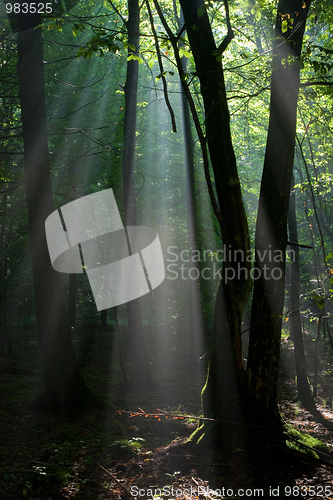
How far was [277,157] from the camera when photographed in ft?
13.4

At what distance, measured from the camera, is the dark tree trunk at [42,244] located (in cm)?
597

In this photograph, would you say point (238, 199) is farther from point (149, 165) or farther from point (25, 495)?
point (149, 165)

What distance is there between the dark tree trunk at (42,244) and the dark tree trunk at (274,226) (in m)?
3.57

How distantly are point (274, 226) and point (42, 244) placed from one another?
4.11 meters

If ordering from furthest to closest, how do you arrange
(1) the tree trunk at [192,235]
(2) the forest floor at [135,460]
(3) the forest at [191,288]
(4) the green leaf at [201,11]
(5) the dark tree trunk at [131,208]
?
(1) the tree trunk at [192,235], (5) the dark tree trunk at [131,208], (3) the forest at [191,288], (2) the forest floor at [135,460], (4) the green leaf at [201,11]

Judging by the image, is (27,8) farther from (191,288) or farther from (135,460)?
(191,288)

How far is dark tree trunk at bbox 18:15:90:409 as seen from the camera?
5.97 metres

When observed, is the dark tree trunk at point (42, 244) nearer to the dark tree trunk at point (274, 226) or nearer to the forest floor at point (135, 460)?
the forest floor at point (135, 460)

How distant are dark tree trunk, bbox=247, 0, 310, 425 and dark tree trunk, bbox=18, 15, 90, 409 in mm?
3573

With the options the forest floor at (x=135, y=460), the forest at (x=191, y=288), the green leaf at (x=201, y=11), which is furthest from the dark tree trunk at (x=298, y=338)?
the green leaf at (x=201, y=11)

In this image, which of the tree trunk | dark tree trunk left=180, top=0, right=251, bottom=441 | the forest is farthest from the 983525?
the tree trunk

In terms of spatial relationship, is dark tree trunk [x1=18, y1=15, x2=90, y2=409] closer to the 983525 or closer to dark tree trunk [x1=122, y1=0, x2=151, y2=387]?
the 983525

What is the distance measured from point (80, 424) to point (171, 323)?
43.5 feet

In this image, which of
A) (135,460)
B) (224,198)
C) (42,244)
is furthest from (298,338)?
(42,244)
